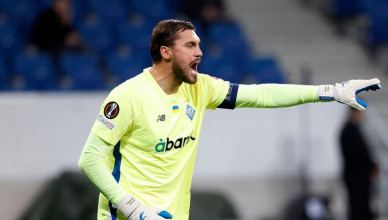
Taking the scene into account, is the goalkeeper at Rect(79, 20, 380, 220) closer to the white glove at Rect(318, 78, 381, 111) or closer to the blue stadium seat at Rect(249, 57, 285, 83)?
the white glove at Rect(318, 78, 381, 111)

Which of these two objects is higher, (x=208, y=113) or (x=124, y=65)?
(x=124, y=65)

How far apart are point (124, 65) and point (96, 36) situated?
85 cm

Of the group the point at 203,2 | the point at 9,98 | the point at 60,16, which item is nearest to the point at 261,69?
the point at 203,2

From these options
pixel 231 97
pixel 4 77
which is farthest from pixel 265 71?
pixel 231 97

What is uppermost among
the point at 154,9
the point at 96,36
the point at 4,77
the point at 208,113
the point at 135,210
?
the point at 154,9

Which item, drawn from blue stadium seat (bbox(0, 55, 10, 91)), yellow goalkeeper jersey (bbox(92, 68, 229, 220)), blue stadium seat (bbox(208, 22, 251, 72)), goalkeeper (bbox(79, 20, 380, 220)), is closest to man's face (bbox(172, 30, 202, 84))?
goalkeeper (bbox(79, 20, 380, 220))

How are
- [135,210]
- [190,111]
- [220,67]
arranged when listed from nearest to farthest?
[135,210] → [190,111] → [220,67]

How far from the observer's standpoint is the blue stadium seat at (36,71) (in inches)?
403

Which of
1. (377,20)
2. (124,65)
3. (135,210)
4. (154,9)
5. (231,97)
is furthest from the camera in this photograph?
(377,20)

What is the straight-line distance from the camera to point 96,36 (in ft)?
36.6

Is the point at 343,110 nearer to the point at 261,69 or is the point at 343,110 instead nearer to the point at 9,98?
the point at 261,69

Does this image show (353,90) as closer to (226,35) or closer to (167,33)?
(167,33)

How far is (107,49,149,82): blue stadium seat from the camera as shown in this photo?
10406 mm

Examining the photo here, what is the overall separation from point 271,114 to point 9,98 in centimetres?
288
